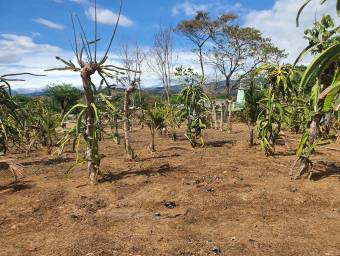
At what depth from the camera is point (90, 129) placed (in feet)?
21.4

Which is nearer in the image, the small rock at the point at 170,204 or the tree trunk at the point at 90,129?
the small rock at the point at 170,204

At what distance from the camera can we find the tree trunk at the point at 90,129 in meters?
6.34

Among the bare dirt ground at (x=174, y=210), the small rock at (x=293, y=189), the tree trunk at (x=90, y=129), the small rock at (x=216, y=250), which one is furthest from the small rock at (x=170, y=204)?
the small rock at (x=293, y=189)

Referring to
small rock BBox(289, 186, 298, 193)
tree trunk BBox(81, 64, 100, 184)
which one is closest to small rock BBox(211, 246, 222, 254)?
small rock BBox(289, 186, 298, 193)

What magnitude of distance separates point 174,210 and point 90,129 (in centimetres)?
213

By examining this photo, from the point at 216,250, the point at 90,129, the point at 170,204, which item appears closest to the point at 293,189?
the point at 170,204

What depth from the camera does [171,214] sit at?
17.0ft

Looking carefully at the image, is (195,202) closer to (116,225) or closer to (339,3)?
(116,225)

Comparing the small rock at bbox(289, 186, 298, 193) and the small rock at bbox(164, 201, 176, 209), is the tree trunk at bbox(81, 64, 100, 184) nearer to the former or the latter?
the small rock at bbox(164, 201, 176, 209)

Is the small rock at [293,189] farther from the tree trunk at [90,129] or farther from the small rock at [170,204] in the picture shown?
the tree trunk at [90,129]

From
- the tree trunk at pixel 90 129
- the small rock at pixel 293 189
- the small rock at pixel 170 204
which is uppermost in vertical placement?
the tree trunk at pixel 90 129

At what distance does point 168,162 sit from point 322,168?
10.1ft

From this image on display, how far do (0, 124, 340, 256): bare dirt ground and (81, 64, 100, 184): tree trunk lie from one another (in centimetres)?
33

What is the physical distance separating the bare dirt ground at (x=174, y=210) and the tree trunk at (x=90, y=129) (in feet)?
1.08
